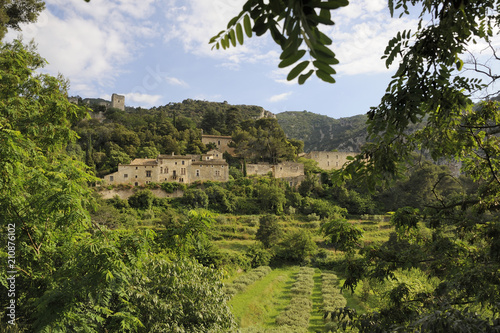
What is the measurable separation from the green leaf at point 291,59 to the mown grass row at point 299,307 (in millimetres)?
14284

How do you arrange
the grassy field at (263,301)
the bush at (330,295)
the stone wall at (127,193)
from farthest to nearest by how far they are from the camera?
the stone wall at (127,193) → the bush at (330,295) → the grassy field at (263,301)

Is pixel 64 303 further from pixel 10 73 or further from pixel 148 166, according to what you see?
pixel 148 166

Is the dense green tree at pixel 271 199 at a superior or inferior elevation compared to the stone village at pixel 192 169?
inferior

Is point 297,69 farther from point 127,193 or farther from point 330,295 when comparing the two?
point 127,193

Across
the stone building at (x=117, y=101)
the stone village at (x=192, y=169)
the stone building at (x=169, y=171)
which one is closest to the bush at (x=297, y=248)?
the stone village at (x=192, y=169)

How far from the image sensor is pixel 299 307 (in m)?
15.5

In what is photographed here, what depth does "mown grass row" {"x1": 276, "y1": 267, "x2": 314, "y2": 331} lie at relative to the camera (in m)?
13.7

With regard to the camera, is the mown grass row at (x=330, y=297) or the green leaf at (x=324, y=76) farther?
the mown grass row at (x=330, y=297)

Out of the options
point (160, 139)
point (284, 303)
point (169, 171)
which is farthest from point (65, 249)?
point (160, 139)

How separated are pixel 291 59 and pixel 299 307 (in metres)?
16.6

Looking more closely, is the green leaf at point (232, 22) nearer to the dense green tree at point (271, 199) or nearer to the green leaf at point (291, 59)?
the green leaf at point (291, 59)

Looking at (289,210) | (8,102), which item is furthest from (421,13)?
(289,210)

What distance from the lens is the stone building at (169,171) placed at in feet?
115

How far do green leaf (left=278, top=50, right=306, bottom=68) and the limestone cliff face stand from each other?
76.2 m
